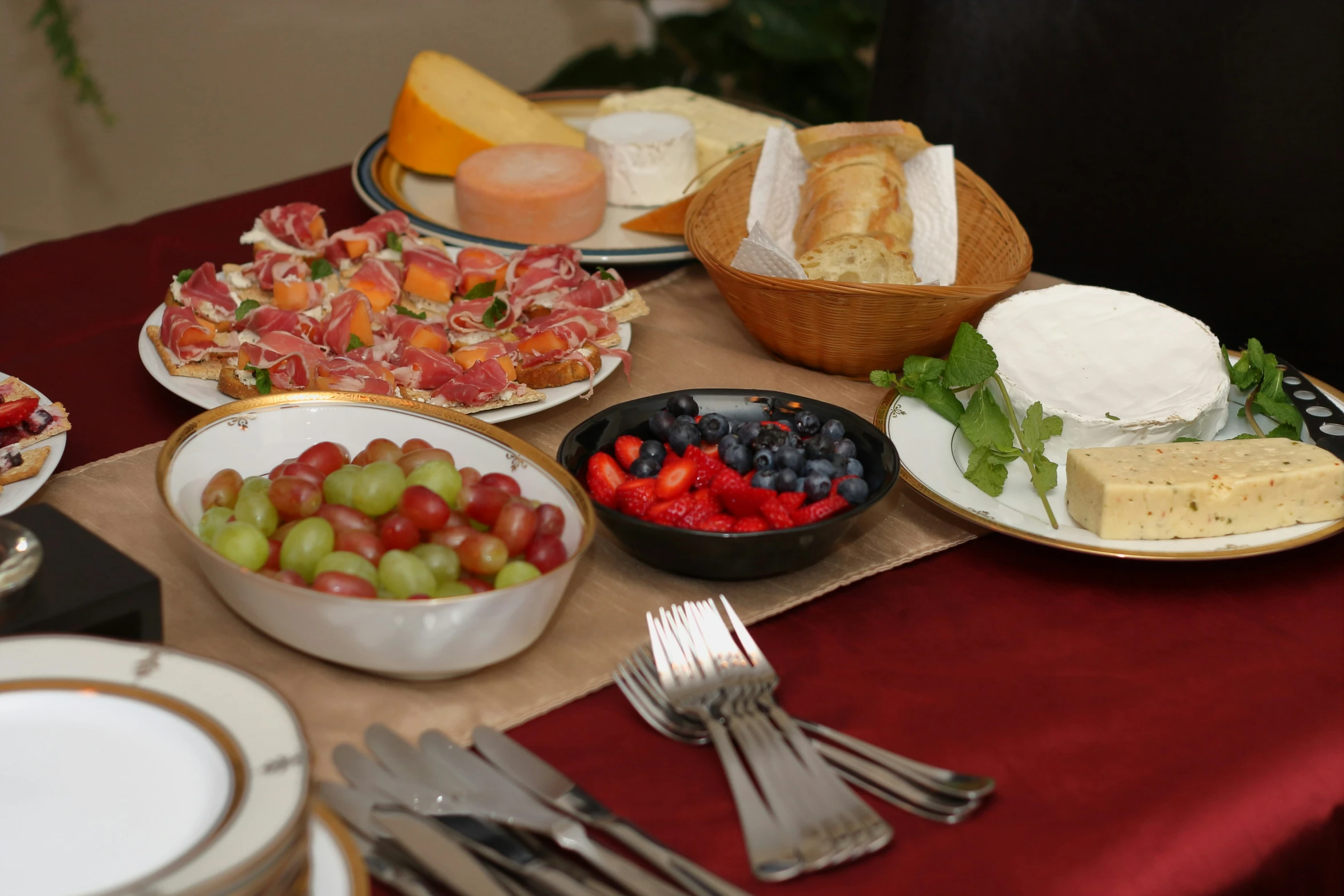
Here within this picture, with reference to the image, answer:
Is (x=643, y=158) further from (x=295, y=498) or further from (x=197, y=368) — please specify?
(x=295, y=498)

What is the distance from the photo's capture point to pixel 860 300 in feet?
4.00

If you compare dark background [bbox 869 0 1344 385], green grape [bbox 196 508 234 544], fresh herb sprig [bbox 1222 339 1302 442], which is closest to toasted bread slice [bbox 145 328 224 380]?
green grape [bbox 196 508 234 544]

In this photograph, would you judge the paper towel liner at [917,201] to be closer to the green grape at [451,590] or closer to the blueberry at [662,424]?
the blueberry at [662,424]

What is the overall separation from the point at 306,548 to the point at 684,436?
1.17 ft

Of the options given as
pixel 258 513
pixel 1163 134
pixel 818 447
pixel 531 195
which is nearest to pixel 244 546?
pixel 258 513

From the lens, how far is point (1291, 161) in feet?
6.13

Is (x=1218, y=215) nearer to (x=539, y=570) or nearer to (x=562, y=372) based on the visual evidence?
(x=562, y=372)

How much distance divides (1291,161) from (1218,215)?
0.14 m

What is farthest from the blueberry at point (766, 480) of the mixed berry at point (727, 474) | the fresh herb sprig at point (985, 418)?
the fresh herb sprig at point (985, 418)

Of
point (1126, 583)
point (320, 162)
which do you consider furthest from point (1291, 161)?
point (320, 162)

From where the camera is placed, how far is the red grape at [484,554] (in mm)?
817

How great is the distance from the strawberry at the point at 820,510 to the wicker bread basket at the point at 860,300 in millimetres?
323

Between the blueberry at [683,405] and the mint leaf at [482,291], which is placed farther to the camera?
the mint leaf at [482,291]

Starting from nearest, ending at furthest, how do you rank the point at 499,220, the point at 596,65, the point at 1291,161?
the point at 499,220 < the point at 1291,161 < the point at 596,65
